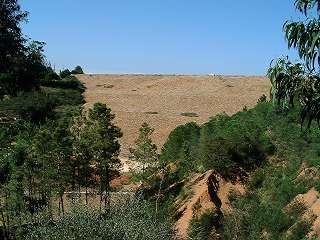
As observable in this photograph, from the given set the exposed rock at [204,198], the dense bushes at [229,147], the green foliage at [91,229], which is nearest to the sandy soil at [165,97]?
the dense bushes at [229,147]

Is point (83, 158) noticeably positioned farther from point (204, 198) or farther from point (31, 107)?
point (31, 107)

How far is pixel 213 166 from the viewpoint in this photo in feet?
101

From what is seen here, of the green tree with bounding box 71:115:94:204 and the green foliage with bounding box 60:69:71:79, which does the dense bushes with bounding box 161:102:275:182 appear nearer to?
the green tree with bounding box 71:115:94:204

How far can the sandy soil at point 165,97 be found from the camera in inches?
2945

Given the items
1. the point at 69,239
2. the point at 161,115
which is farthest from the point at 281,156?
the point at 161,115

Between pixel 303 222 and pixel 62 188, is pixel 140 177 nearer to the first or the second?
pixel 62 188

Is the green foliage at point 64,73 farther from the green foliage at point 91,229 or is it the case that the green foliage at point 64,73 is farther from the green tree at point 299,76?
the green tree at point 299,76

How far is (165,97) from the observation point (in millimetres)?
97562

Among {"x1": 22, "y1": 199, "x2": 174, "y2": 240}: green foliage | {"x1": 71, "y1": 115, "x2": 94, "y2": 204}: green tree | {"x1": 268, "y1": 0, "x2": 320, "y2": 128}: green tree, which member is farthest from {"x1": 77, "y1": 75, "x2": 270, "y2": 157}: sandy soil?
{"x1": 268, "y1": 0, "x2": 320, "y2": 128}: green tree

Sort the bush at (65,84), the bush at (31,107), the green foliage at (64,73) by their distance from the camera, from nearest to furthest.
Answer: the bush at (31,107) → the bush at (65,84) → the green foliage at (64,73)

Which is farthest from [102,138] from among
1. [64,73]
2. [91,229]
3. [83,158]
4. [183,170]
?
[64,73]

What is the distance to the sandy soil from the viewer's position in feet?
245

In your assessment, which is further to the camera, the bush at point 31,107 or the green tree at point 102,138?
the bush at point 31,107

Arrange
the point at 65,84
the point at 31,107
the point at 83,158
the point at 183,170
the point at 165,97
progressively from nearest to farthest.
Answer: the point at 83,158
the point at 183,170
the point at 31,107
the point at 165,97
the point at 65,84
